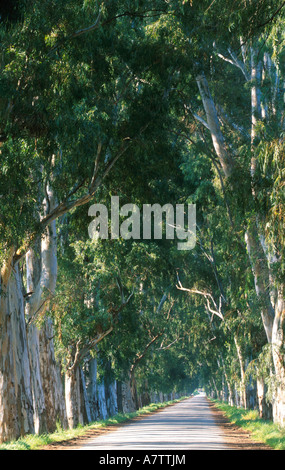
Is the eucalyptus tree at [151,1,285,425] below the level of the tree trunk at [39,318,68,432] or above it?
above

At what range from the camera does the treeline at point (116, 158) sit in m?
12.2

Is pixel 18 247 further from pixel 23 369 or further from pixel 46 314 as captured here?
→ pixel 46 314

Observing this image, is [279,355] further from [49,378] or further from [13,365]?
[49,378]

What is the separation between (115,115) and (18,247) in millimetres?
3745

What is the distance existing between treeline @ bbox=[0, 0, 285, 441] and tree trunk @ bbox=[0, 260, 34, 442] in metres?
0.04

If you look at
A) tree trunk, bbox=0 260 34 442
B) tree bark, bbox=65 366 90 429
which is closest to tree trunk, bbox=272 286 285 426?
tree trunk, bbox=0 260 34 442

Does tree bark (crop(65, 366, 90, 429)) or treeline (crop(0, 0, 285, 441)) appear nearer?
treeline (crop(0, 0, 285, 441))

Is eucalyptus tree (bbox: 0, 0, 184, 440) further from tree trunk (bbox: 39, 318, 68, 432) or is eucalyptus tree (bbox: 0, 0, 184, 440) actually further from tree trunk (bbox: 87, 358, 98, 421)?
tree trunk (bbox: 87, 358, 98, 421)

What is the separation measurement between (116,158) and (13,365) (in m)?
5.10

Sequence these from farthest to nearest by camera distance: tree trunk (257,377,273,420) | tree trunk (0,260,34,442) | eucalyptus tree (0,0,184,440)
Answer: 1. tree trunk (257,377,273,420)
2. tree trunk (0,260,34,442)
3. eucalyptus tree (0,0,184,440)

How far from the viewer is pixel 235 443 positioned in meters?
13.1

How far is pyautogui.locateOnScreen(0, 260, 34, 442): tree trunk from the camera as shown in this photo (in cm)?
1358

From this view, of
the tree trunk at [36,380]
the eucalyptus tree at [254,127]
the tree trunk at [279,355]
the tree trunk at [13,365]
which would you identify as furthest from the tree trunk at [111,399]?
the tree trunk at [13,365]

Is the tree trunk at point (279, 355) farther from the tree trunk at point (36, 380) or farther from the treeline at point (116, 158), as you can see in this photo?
the tree trunk at point (36, 380)
